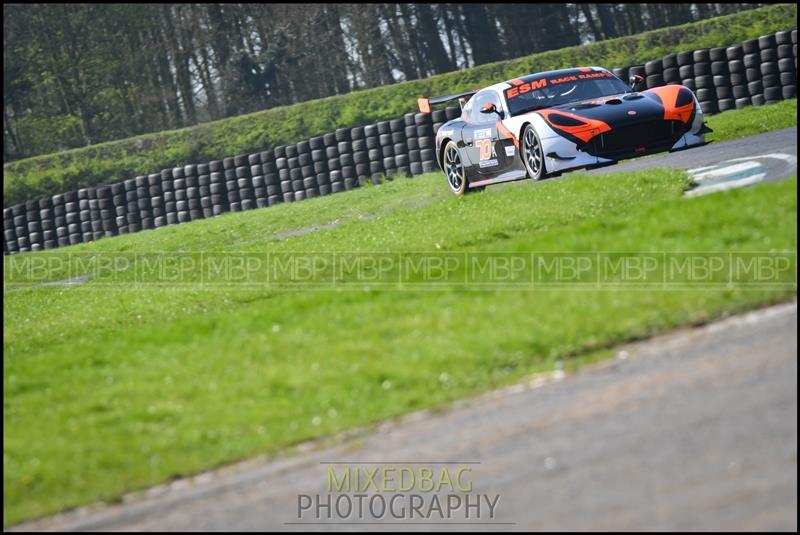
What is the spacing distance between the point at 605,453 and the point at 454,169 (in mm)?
10685

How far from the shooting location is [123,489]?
570 cm

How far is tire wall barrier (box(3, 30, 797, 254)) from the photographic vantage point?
60.0 feet

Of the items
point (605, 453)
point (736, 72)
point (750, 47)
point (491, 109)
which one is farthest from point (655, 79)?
point (605, 453)

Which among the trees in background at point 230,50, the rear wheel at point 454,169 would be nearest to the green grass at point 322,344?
the rear wheel at point 454,169

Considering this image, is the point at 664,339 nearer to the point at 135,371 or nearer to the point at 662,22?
the point at 135,371

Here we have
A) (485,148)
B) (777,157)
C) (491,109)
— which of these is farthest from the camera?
(485,148)

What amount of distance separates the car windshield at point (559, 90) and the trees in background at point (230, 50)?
33660mm

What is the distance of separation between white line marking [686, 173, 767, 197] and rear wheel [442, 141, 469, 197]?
4678 millimetres

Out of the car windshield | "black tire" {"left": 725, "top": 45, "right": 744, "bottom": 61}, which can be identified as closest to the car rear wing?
the car windshield

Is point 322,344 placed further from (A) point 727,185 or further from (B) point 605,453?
(A) point 727,185

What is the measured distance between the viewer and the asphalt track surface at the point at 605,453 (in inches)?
169

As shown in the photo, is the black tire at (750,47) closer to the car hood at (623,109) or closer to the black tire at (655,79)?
the black tire at (655,79)

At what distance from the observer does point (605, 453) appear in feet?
15.8

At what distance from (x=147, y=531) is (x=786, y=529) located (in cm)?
281
